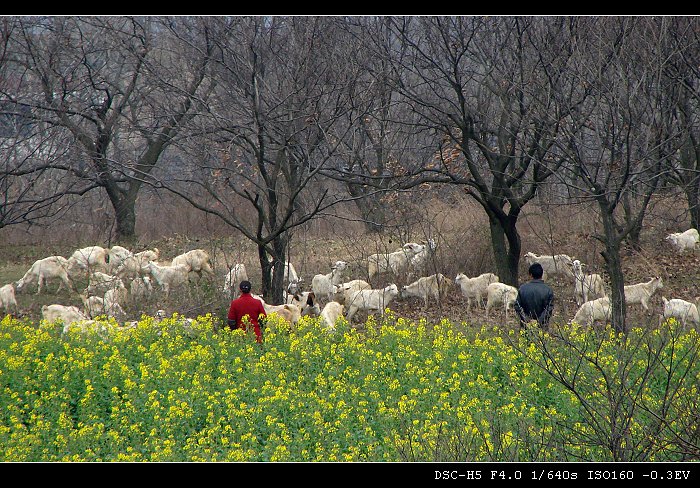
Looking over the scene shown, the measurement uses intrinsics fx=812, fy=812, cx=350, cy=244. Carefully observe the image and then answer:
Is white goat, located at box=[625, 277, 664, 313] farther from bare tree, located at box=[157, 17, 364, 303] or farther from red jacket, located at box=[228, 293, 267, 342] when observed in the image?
red jacket, located at box=[228, 293, 267, 342]

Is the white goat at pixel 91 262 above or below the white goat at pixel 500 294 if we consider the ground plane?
above

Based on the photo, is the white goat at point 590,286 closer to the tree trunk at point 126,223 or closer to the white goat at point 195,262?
the white goat at point 195,262

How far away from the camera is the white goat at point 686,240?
20703 mm

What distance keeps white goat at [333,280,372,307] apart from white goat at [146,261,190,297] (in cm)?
359

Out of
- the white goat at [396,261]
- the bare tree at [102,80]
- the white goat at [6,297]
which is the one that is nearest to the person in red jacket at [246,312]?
the bare tree at [102,80]

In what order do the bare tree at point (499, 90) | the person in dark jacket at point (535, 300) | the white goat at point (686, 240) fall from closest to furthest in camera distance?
1. the person in dark jacket at point (535, 300)
2. the bare tree at point (499, 90)
3. the white goat at point (686, 240)

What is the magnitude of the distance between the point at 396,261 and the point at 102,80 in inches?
379

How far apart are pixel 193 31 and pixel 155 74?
4.61m

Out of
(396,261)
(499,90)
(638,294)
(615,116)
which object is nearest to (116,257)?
(396,261)

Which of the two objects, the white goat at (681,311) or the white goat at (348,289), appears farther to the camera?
the white goat at (348,289)

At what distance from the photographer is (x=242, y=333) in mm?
11898

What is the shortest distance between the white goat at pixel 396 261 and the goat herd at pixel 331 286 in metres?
0.02

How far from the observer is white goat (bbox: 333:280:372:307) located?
52.1 ft

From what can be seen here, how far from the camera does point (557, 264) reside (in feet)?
59.6
